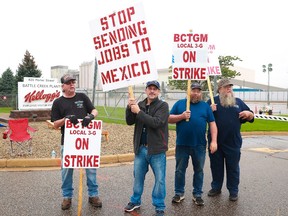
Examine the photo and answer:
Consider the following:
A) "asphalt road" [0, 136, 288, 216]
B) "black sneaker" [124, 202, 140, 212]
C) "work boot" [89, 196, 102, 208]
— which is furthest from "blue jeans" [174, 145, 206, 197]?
"work boot" [89, 196, 102, 208]

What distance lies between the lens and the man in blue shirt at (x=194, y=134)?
5.05 meters

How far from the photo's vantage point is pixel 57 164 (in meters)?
7.61

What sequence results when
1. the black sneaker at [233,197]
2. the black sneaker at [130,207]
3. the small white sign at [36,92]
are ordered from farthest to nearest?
1. the small white sign at [36,92]
2. the black sneaker at [233,197]
3. the black sneaker at [130,207]

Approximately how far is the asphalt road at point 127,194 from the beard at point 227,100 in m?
1.54

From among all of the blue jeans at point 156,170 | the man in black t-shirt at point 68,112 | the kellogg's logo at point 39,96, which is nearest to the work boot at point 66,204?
the man in black t-shirt at point 68,112

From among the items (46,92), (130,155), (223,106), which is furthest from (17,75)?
(223,106)

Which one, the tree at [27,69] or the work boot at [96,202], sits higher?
the tree at [27,69]

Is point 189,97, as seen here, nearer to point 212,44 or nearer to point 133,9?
point 133,9

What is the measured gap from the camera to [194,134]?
5.03 m

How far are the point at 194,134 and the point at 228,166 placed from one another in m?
0.99

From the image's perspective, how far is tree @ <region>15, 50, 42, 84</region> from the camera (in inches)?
1780

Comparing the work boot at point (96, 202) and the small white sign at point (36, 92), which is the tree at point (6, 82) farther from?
the work boot at point (96, 202)

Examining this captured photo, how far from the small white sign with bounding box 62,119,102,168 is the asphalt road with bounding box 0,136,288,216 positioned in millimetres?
764

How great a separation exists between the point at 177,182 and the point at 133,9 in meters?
2.69
